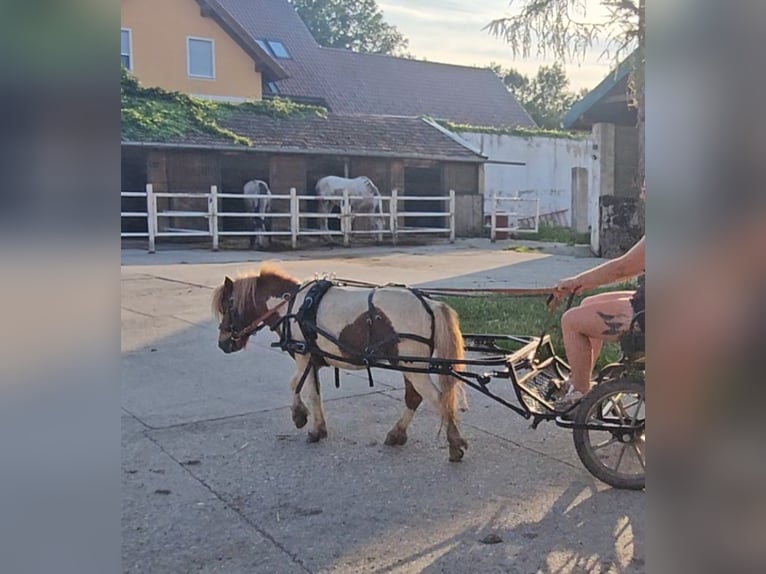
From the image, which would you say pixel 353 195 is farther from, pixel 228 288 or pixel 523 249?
pixel 228 288

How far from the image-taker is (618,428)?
3375mm

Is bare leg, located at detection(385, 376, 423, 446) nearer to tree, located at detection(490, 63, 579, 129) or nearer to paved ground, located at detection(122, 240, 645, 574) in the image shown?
A: paved ground, located at detection(122, 240, 645, 574)

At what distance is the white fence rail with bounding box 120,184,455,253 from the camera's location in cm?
1761

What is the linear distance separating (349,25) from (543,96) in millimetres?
17005

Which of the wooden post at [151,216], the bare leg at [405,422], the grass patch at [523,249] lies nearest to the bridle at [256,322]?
the bare leg at [405,422]

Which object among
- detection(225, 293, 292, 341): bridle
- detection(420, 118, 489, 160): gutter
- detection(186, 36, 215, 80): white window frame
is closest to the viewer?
detection(225, 293, 292, 341): bridle

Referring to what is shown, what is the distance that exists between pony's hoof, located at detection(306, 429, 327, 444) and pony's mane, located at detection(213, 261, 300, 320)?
0.83 m

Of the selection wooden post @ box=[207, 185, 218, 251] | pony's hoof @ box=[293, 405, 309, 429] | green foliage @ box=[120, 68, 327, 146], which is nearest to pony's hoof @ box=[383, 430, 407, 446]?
pony's hoof @ box=[293, 405, 309, 429]

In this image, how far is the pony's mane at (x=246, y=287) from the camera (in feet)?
14.4

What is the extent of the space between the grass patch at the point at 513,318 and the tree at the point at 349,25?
53341mm

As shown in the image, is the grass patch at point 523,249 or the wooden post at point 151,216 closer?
the wooden post at point 151,216

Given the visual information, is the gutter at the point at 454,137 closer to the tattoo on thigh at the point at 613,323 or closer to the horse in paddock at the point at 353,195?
the horse in paddock at the point at 353,195
